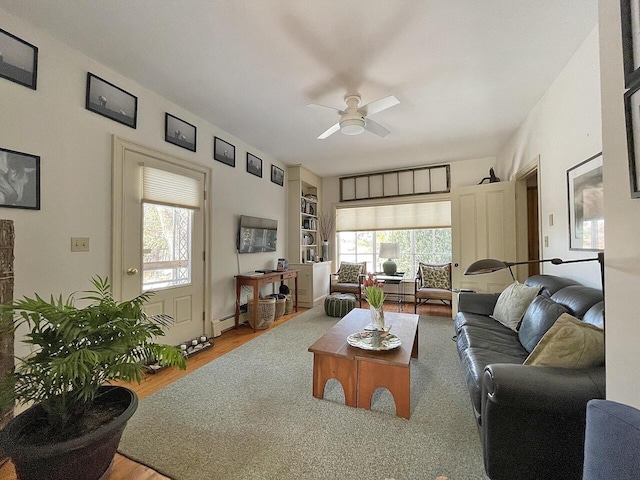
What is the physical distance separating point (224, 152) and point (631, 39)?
145 inches

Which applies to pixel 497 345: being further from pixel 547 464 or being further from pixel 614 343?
pixel 614 343

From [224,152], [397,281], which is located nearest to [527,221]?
[397,281]

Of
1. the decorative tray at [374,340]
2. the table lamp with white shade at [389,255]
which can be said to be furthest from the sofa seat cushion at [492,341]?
the table lamp with white shade at [389,255]

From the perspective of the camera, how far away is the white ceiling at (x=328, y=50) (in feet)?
5.70

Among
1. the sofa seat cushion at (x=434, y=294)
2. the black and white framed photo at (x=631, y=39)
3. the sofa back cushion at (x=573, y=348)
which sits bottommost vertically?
the sofa seat cushion at (x=434, y=294)

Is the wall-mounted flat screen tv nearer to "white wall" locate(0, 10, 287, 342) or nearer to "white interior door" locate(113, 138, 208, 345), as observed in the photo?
"white interior door" locate(113, 138, 208, 345)

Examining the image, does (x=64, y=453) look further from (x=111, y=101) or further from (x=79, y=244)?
(x=111, y=101)

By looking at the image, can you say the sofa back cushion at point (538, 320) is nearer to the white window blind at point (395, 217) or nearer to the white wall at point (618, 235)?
the white wall at point (618, 235)

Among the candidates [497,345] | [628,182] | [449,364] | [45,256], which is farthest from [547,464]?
[45,256]

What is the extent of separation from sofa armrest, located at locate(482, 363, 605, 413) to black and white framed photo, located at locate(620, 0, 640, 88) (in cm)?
113

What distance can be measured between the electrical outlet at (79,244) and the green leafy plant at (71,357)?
136 cm

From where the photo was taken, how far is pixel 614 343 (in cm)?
90

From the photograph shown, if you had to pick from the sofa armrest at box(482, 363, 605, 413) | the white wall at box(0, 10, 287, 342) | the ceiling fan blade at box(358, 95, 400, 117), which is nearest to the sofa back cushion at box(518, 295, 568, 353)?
the sofa armrest at box(482, 363, 605, 413)

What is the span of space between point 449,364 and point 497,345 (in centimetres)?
68
